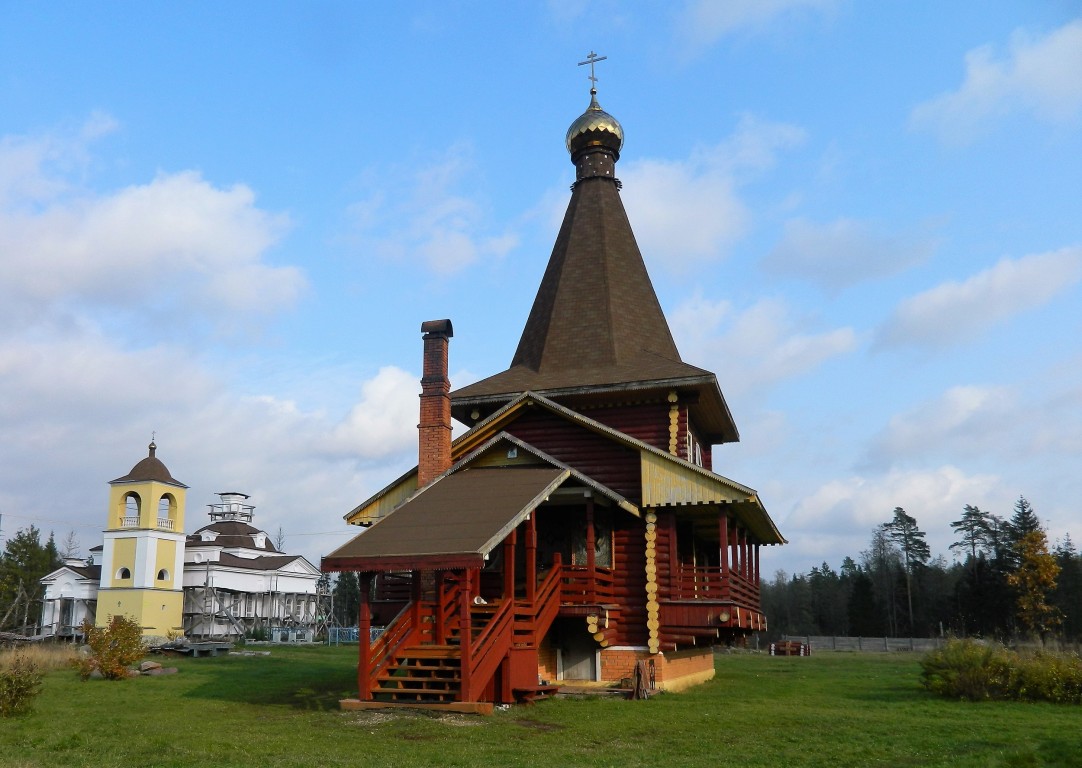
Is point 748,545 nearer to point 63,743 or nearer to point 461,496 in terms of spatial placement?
point 461,496

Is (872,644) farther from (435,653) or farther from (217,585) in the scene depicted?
(435,653)

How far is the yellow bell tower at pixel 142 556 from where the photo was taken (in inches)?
1829

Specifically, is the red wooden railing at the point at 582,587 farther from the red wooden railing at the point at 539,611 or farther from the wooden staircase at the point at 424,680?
the wooden staircase at the point at 424,680

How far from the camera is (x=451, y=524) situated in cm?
1477

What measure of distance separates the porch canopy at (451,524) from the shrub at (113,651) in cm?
948

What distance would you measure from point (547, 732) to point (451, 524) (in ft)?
12.7

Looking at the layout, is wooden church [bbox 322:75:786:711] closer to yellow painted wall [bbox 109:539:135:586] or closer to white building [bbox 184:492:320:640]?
yellow painted wall [bbox 109:539:135:586]

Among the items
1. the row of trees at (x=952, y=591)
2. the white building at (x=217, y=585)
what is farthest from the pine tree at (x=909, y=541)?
the white building at (x=217, y=585)

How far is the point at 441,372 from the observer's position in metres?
19.2

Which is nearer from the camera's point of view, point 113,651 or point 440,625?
point 440,625

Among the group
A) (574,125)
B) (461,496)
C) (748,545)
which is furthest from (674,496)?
(574,125)

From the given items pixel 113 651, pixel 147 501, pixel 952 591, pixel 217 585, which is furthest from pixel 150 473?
pixel 952 591

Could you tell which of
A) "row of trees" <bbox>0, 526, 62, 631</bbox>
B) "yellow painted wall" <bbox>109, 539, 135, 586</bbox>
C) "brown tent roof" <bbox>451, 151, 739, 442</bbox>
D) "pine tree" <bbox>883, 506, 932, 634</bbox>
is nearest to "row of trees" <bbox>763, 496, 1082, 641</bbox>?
"pine tree" <bbox>883, 506, 932, 634</bbox>

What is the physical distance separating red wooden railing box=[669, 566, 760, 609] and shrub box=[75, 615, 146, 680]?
42.3ft
